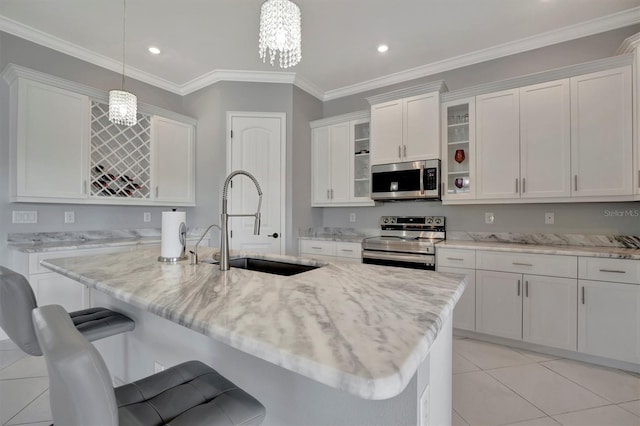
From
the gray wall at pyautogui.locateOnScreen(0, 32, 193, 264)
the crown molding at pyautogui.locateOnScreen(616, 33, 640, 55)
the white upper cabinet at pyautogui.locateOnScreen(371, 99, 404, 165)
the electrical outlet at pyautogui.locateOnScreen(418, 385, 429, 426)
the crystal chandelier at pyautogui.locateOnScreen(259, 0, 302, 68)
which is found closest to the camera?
the electrical outlet at pyautogui.locateOnScreen(418, 385, 429, 426)

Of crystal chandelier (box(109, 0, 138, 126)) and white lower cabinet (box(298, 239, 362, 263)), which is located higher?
crystal chandelier (box(109, 0, 138, 126))

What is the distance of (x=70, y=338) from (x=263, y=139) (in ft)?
10.8

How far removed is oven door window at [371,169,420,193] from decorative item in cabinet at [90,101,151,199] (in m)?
Answer: 2.69

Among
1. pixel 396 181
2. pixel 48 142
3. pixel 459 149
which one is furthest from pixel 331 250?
pixel 48 142

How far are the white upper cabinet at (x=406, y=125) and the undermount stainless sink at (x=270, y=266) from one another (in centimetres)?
210

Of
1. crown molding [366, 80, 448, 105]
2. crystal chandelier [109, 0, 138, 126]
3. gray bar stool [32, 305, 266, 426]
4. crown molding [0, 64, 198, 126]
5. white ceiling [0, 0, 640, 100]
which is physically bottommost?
gray bar stool [32, 305, 266, 426]

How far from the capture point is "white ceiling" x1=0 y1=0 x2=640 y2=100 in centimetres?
250

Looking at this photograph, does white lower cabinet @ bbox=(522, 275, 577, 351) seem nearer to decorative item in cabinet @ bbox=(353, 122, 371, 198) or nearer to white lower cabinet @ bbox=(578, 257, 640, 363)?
white lower cabinet @ bbox=(578, 257, 640, 363)

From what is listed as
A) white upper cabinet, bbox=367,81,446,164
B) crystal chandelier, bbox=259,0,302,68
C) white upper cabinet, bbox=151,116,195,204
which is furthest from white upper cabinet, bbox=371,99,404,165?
white upper cabinet, bbox=151,116,195,204

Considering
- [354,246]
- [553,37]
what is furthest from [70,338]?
[553,37]

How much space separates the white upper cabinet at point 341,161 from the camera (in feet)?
12.3

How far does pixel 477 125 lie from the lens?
2.94 m

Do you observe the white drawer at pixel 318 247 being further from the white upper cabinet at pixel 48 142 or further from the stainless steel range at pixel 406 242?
the white upper cabinet at pixel 48 142

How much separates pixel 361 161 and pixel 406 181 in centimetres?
78
